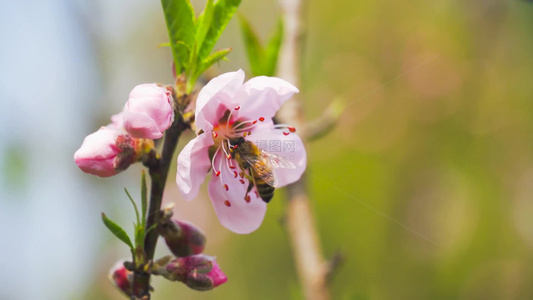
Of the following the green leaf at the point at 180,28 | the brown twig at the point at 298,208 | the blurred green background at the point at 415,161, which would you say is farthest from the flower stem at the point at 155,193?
the blurred green background at the point at 415,161

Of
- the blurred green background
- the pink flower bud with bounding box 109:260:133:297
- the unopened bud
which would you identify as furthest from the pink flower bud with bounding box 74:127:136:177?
the blurred green background

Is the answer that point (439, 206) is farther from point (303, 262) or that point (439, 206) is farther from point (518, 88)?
point (303, 262)

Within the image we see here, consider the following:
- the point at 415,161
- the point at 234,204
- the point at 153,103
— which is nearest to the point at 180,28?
the point at 153,103

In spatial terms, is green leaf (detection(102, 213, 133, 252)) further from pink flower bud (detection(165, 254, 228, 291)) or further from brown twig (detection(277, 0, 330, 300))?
brown twig (detection(277, 0, 330, 300))

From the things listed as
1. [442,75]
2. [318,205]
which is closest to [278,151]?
[442,75]

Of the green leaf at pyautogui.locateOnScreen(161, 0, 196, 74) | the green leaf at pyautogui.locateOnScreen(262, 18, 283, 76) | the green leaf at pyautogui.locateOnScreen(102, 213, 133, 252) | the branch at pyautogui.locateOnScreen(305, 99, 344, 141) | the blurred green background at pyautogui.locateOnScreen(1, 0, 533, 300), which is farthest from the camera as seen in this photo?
the blurred green background at pyautogui.locateOnScreen(1, 0, 533, 300)

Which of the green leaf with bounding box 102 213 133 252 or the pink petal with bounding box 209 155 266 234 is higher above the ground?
the green leaf with bounding box 102 213 133 252
